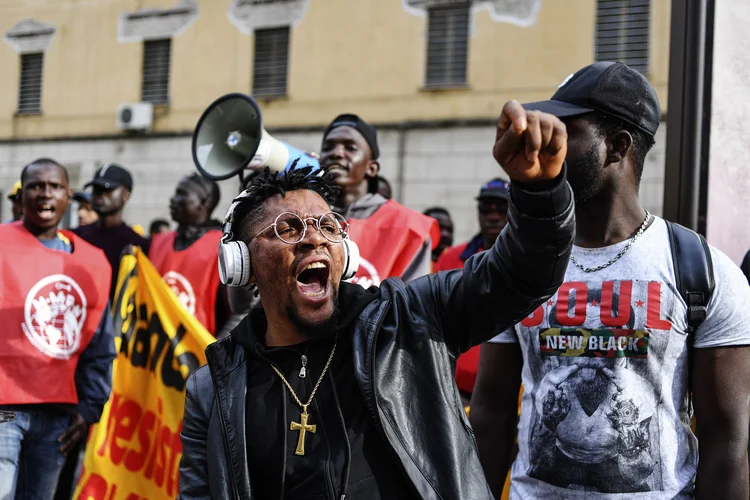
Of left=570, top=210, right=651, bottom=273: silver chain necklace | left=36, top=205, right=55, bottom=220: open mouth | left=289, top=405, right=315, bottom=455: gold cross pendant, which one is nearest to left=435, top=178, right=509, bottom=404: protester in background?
left=36, top=205, right=55, bottom=220: open mouth

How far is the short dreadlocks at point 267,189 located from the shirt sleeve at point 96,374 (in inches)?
115

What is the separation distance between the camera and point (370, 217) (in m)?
5.26

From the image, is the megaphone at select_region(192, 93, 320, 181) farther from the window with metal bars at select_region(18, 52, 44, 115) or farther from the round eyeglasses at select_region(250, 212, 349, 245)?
the window with metal bars at select_region(18, 52, 44, 115)

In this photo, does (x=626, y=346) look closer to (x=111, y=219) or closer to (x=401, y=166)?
(x=111, y=219)

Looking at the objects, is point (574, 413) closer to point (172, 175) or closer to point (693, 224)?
point (693, 224)

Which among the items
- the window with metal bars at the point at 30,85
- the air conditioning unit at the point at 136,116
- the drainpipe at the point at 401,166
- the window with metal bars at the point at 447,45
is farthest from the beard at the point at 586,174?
the window with metal bars at the point at 30,85

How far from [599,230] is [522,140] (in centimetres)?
93

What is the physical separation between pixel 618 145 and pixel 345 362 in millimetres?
995

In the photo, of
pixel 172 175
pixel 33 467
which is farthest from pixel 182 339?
pixel 172 175

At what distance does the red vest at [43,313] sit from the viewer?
504 cm

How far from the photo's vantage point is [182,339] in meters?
5.31

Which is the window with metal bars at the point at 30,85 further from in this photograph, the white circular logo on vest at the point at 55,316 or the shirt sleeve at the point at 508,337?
the shirt sleeve at the point at 508,337

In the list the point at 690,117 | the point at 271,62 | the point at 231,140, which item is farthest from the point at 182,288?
the point at 271,62

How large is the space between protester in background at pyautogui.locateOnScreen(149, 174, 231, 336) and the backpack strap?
3855 mm
